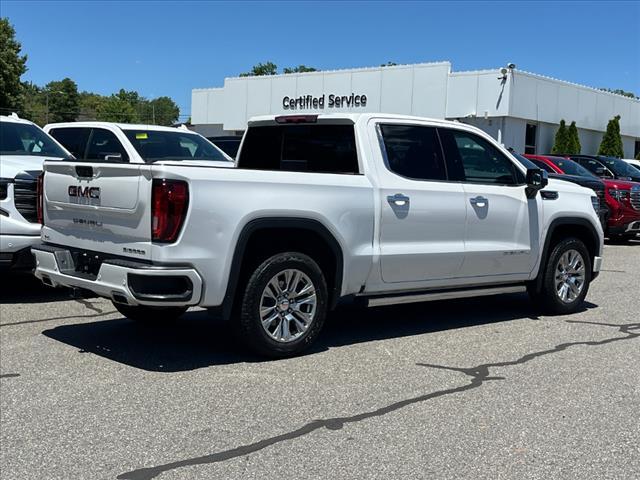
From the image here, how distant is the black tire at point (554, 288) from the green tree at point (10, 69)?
169 feet

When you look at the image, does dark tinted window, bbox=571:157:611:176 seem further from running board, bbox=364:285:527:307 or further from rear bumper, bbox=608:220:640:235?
running board, bbox=364:285:527:307

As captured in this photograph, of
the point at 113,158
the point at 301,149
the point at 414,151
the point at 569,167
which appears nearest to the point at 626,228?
the point at 569,167

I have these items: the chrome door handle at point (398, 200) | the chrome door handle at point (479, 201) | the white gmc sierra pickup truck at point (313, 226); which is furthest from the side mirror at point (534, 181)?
the chrome door handle at point (398, 200)

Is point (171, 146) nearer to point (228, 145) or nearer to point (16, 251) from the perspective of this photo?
point (16, 251)

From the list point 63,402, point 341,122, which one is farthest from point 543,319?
point 63,402

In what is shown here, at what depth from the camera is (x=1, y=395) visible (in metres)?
5.06

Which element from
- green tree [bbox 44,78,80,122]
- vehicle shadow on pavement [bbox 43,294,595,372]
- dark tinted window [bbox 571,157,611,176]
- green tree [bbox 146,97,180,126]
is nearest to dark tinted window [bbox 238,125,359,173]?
vehicle shadow on pavement [bbox 43,294,595,372]

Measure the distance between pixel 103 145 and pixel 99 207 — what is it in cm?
526

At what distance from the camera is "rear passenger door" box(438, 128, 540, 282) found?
699cm

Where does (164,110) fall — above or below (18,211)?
above

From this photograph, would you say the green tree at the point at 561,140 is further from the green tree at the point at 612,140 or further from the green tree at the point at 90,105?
the green tree at the point at 90,105

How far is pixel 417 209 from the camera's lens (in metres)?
6.53

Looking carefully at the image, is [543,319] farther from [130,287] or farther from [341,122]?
[130,287]

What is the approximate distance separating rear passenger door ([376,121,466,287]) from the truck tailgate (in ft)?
6.75
